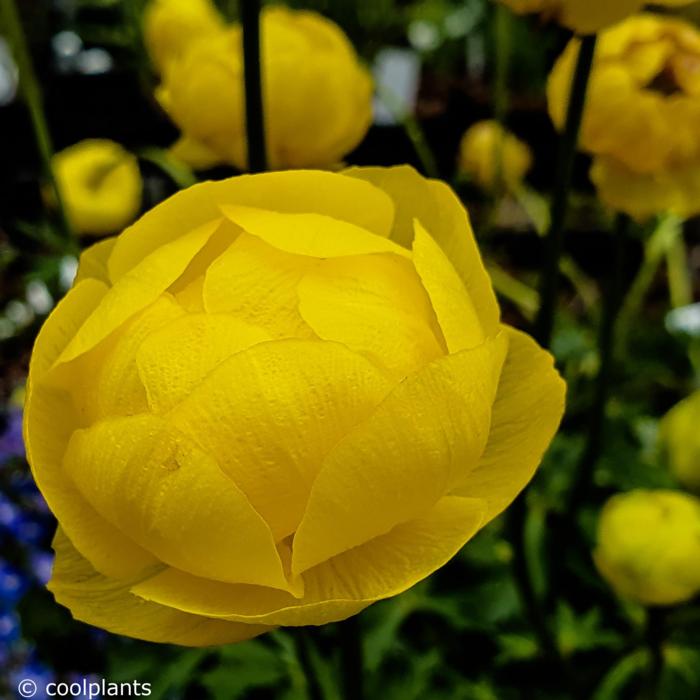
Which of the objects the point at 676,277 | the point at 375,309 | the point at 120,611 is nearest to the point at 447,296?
the point at 375,309

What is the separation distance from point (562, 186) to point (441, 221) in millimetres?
69

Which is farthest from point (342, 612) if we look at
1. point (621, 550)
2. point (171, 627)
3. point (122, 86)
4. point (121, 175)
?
point (122, 86)

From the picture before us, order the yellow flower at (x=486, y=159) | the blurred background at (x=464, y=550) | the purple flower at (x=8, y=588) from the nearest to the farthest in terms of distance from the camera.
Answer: the blurred background at (x=464, y=550), the purple flower at (x=8, y=588), the yellow flower at (x=486, y=159)

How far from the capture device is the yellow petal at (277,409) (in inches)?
9.1

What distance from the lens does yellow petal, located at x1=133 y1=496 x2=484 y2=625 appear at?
239mm

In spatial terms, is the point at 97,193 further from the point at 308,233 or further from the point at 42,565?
the point at 308,233

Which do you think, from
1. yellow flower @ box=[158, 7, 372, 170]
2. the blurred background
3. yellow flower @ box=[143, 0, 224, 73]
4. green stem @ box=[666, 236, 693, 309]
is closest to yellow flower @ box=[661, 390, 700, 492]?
the blurred background

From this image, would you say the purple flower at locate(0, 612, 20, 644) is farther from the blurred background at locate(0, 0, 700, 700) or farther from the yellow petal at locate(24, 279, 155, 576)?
the yellow petal at locate(24, 279, 155, 576)

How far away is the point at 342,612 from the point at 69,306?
0.12m

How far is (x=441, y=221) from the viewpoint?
29 cm

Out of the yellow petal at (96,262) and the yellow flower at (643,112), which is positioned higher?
the yellow petal at (96,262)

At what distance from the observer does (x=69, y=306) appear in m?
0.27

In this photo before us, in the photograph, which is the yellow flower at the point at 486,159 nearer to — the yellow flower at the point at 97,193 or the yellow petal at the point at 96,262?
the yellow flower at the point at 97,193

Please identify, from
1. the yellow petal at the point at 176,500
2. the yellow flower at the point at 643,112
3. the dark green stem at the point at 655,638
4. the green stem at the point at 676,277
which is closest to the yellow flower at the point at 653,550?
the dark green stem at the point at 655,638
